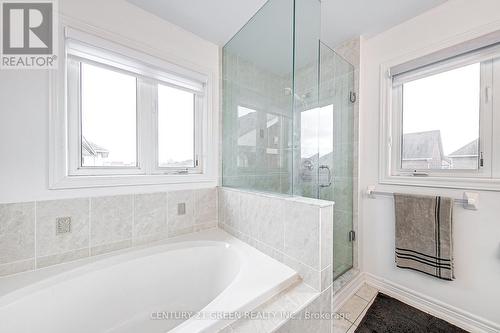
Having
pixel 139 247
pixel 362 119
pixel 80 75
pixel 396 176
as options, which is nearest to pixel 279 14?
pixel 362 119

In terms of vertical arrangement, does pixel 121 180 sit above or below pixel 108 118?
below

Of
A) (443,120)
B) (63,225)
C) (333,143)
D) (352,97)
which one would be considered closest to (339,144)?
(333,143)

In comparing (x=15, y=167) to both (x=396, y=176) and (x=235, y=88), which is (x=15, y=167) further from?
(x=396, y=176)

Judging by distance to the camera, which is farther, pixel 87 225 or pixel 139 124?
pixel 139 124

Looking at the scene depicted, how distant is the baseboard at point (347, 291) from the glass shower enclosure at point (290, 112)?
13 centimetres

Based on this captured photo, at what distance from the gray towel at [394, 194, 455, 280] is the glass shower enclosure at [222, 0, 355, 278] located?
43 centimetres

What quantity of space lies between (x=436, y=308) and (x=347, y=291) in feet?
1.98

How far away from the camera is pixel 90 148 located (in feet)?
4.46

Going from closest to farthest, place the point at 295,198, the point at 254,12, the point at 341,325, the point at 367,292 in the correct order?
the point at 295,198, the point at 341,325, the point at 254,12, the point at 367,292

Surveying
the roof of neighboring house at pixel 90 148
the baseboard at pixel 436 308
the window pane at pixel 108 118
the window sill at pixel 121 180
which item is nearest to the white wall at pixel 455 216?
the baseboard at pixel 436 308

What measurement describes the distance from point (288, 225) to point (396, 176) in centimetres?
120

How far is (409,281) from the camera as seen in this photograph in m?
1.57

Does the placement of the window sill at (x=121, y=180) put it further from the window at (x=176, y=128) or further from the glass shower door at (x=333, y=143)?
the glass shower door at (x=333, y=143)

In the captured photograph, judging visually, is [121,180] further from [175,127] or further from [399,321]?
[399,321]
